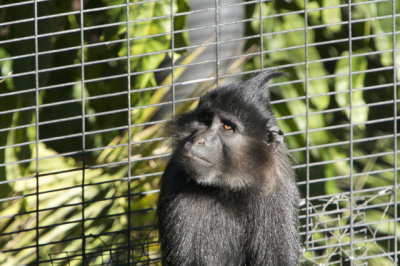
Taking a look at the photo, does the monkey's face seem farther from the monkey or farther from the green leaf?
the green leaf

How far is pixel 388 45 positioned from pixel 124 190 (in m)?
2.11

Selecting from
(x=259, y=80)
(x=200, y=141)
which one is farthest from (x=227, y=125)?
(x=259, y=80)

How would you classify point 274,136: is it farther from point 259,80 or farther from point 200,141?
point 200,141

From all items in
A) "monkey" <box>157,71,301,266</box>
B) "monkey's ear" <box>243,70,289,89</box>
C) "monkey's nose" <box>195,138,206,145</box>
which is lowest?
"monkey" <box>157,71,301,266</box>

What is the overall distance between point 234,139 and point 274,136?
22 centimetres

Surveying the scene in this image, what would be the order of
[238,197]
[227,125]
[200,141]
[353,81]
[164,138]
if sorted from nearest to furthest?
[200,141] → [227,125] → [238,197] → [164,138] → [353,81]

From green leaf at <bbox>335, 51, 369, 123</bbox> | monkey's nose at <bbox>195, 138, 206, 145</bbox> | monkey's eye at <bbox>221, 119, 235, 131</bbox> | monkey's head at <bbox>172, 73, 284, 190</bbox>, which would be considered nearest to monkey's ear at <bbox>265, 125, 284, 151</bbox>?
monkey's head at <bbox>172, 73, 284, 190</bbox>

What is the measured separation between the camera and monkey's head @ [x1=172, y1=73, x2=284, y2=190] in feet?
10.9

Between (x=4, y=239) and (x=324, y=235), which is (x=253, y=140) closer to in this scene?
(x=324, y=235)

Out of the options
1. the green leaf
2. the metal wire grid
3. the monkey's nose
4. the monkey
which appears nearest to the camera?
the monkey's nose

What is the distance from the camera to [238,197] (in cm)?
349

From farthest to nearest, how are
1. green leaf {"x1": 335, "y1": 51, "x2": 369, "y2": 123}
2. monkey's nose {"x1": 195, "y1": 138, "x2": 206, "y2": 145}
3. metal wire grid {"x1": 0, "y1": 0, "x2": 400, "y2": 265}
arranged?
green leaf {"x1": 335, "y1": 51, "x2": 369, "y2": 123}, metal wire grid {"x1": 0, "y1": 0, "x2": 400, "y2": 265}, monkey's nose {"x1": 195, "y1": 138, "x2": 206, "y2": 145}

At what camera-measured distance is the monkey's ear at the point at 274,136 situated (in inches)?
136

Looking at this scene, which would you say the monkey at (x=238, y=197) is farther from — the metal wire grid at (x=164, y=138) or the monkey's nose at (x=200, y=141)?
the metal wire grid at (x=164, y=138)
